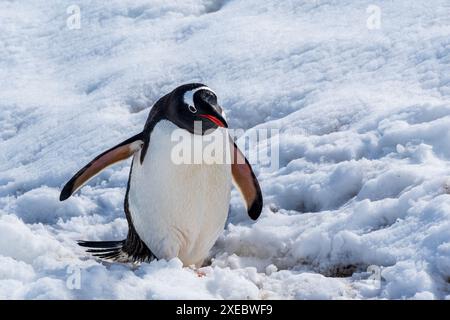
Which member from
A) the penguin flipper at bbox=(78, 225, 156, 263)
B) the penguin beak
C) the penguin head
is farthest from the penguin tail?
the penguin beak

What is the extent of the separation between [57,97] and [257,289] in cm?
351

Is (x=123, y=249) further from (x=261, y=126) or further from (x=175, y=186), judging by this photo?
(x=261, y=126)

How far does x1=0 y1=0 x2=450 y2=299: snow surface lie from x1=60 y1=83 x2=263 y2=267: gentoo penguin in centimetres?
20

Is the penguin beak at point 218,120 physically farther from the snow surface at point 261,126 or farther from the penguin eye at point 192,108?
the snow surface at point 261,126

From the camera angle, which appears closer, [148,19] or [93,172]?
[93,172]

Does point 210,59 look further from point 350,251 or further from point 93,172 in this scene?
point 350,251

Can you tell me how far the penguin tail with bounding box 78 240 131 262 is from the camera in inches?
158

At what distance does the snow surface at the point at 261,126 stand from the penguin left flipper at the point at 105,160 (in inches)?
9.8

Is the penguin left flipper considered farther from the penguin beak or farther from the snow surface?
the penguin beak

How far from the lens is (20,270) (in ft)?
10.3

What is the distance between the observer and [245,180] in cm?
394

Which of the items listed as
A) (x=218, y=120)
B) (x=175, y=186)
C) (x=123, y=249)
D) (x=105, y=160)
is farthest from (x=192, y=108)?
(x=123, y=249)
